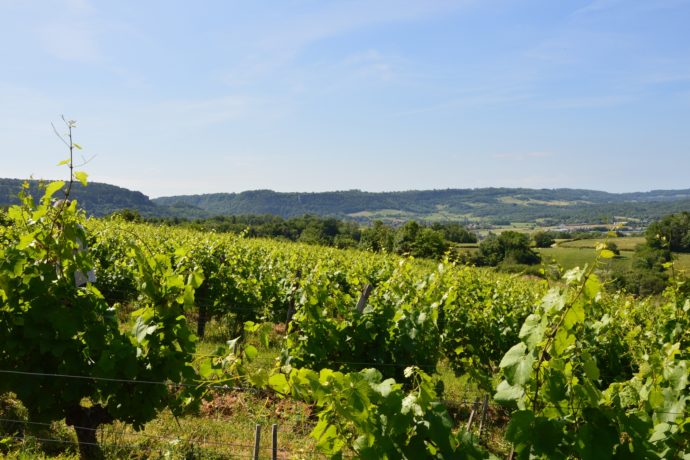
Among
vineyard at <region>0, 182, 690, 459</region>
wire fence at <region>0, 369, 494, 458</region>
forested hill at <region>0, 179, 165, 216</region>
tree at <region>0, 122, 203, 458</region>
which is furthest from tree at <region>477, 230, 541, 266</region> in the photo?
forested hill at <region>0, 179, 165, 216</region>

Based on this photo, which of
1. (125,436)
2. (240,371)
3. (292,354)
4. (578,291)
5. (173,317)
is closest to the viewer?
(578,291)

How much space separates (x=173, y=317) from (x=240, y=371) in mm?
942

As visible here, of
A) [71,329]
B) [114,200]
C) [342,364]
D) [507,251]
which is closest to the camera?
[71,329]

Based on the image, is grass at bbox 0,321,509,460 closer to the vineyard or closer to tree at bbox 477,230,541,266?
the vineyard

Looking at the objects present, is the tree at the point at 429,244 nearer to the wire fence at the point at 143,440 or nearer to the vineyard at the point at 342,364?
the vineyard at the point at 342,364

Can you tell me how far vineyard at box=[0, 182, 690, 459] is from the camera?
1.97 m

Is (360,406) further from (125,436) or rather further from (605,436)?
(125,436)

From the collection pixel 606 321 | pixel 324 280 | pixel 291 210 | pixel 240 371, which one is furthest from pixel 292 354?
pixel 291 210

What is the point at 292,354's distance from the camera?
16.3 ft

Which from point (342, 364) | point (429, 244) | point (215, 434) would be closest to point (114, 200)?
point (429, 244)

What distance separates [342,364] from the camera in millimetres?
5109

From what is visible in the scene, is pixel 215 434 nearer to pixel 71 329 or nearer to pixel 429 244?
pixel 71 329

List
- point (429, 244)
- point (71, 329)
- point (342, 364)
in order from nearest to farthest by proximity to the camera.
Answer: point (71, 329) → point (342, 364) → point (429, 244)

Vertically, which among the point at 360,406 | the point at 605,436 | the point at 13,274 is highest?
the point at 13,274
